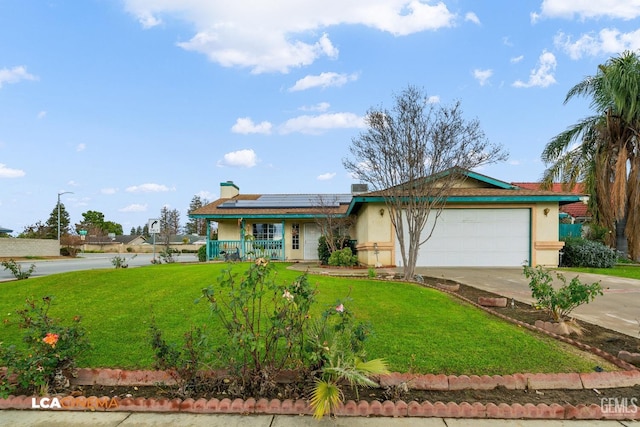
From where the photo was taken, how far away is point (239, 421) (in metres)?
3.02

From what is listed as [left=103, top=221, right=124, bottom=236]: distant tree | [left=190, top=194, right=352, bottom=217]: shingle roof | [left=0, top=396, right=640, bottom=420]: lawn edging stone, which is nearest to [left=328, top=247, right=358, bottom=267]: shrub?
[left=190, top=194, right=352, bottom=217]: shingle roof

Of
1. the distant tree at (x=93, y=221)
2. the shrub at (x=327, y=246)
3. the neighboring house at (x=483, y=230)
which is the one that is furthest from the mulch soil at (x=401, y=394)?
the distant tree at (x=93, y=221)

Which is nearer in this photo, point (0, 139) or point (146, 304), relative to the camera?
point (146, 304)

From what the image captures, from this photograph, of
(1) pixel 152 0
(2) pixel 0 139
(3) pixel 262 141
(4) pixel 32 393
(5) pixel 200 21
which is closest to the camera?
(4) pixel 32 393

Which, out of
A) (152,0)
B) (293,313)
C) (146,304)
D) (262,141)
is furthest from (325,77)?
(293,313)

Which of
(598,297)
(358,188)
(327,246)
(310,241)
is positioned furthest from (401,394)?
(358,188)

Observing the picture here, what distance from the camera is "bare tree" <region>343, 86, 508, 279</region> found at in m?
9.67

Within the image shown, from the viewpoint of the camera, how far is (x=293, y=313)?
11.7 ft

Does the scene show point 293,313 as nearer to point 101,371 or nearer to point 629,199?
point 101,371

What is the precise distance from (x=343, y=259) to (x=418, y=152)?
5.60 meters

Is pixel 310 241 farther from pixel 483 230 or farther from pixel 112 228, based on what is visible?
pixel 112 228

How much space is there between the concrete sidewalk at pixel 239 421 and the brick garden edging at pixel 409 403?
0.19ft

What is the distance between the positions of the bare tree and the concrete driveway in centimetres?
221

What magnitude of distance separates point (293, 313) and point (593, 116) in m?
19.9
